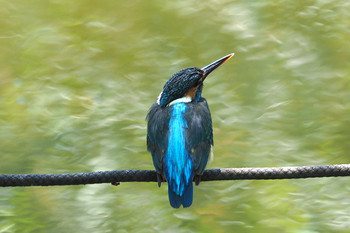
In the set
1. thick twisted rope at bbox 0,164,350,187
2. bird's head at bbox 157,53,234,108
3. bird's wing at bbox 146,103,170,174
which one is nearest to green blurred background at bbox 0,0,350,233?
bird's head at bbox 157,53,234,108

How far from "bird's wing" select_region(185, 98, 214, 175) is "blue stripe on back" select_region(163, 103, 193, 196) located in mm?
30

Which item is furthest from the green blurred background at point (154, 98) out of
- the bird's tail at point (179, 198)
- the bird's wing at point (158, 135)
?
the bird's tail at point (179, 198)

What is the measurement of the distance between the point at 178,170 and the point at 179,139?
0.14m

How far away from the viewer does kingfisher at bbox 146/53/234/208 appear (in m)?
2.68

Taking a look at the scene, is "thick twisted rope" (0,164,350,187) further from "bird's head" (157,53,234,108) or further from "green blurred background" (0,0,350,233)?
"green blurred background" (0,0,350,233)

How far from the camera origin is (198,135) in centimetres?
282

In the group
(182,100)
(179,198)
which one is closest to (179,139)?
(179,198)

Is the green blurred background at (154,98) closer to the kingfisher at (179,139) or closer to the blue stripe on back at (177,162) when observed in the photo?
the kingfisher at (179,139)

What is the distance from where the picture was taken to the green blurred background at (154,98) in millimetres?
4320

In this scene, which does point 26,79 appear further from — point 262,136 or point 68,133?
point 262,136

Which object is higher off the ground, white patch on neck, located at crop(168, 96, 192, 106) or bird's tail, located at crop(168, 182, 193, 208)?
white patch on neck, located at crop(168, 96, 192, 106)

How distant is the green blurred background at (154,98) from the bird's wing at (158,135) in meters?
Answer: 1.47

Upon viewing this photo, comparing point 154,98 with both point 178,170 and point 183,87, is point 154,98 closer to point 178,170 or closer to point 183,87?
point 183,87

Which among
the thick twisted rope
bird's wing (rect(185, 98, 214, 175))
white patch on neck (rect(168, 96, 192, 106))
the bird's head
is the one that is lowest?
the thick twisted rope
